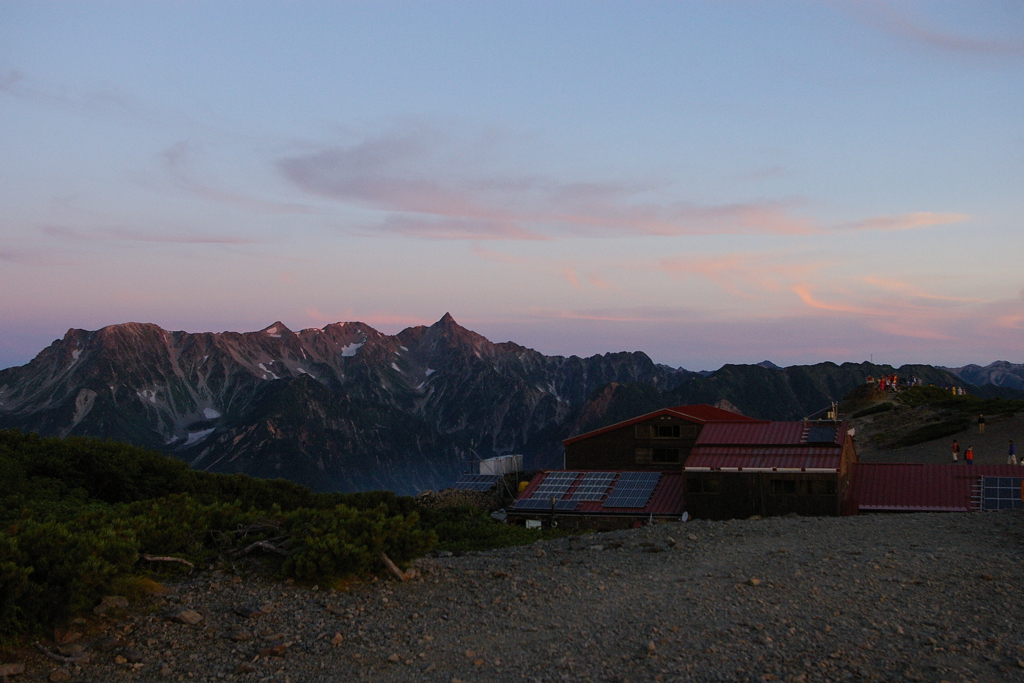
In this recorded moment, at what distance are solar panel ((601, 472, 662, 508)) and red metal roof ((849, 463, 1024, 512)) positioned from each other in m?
9.53

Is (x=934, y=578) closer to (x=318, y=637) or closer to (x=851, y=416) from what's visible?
(x=318, y=637)

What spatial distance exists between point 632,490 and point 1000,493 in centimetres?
1606

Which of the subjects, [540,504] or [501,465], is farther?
[501,465]

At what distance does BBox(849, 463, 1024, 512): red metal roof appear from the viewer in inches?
1339

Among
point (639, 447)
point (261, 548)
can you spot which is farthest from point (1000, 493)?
point (261, 548)

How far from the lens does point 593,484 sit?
43219 millimetres

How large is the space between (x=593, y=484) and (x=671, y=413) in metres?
12.8

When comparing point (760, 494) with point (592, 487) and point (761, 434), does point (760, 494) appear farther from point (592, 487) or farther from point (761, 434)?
point (592, 487)

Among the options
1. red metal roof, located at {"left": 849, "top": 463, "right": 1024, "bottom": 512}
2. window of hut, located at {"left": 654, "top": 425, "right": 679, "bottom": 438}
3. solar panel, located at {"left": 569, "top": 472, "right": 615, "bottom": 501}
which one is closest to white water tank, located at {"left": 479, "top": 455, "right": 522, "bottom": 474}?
window of hut, located at {"left": 654, "top": 425, "right": 679, "bottom": 438}

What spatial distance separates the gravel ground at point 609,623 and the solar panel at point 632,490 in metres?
23.3

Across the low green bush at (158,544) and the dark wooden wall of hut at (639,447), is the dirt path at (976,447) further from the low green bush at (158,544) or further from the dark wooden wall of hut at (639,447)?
the low green bush at (158,544)

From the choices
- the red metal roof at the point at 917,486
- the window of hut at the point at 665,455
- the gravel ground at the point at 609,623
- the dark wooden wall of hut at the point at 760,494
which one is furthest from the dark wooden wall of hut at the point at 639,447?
the gravel ground at the point at 609,623

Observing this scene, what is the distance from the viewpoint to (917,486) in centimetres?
3619

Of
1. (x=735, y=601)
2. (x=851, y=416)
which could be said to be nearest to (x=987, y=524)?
(x=735, y=601)
